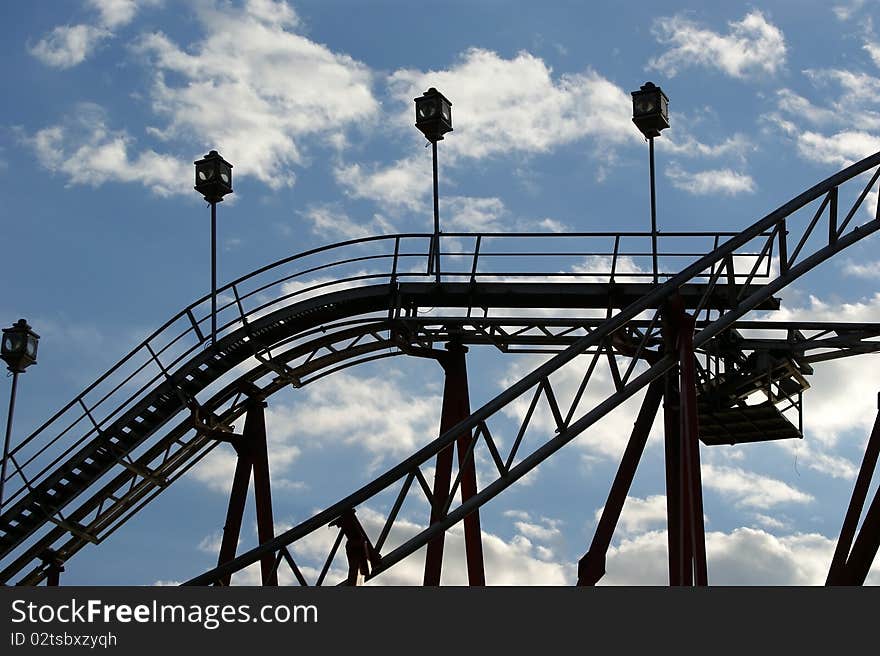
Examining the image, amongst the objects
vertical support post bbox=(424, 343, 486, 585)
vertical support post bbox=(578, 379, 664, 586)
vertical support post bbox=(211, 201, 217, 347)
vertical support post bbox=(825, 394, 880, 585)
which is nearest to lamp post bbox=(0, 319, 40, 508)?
vertical support post bbox=(211, 201, 217, 347)

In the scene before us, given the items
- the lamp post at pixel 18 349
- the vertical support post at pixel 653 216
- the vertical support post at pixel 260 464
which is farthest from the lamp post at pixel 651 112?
the lamp post at pixel 18 349

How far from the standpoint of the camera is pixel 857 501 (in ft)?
70.3

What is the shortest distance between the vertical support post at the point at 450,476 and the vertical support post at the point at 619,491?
222 cm

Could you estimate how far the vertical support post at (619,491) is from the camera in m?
21.7

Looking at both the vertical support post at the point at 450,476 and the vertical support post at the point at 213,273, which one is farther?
the vertical support post at the point at 213,273

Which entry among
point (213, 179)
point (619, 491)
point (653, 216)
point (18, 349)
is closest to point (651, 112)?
point (653, 216)

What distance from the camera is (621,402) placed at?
20.0 meters

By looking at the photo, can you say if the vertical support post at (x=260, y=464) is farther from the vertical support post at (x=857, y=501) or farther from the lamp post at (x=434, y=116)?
the vertical support post at (x=857, y=501)

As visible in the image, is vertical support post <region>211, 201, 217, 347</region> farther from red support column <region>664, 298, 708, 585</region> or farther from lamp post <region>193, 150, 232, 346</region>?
red support column <region>664, 298, 708, 585</region>

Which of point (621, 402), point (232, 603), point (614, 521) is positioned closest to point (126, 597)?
point (232, 603)

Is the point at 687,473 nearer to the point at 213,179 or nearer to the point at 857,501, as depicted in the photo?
the point at 857,501

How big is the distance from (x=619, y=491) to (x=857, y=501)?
3.73m

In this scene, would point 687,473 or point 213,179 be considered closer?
point 687,473

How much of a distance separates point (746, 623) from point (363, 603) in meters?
3.72
